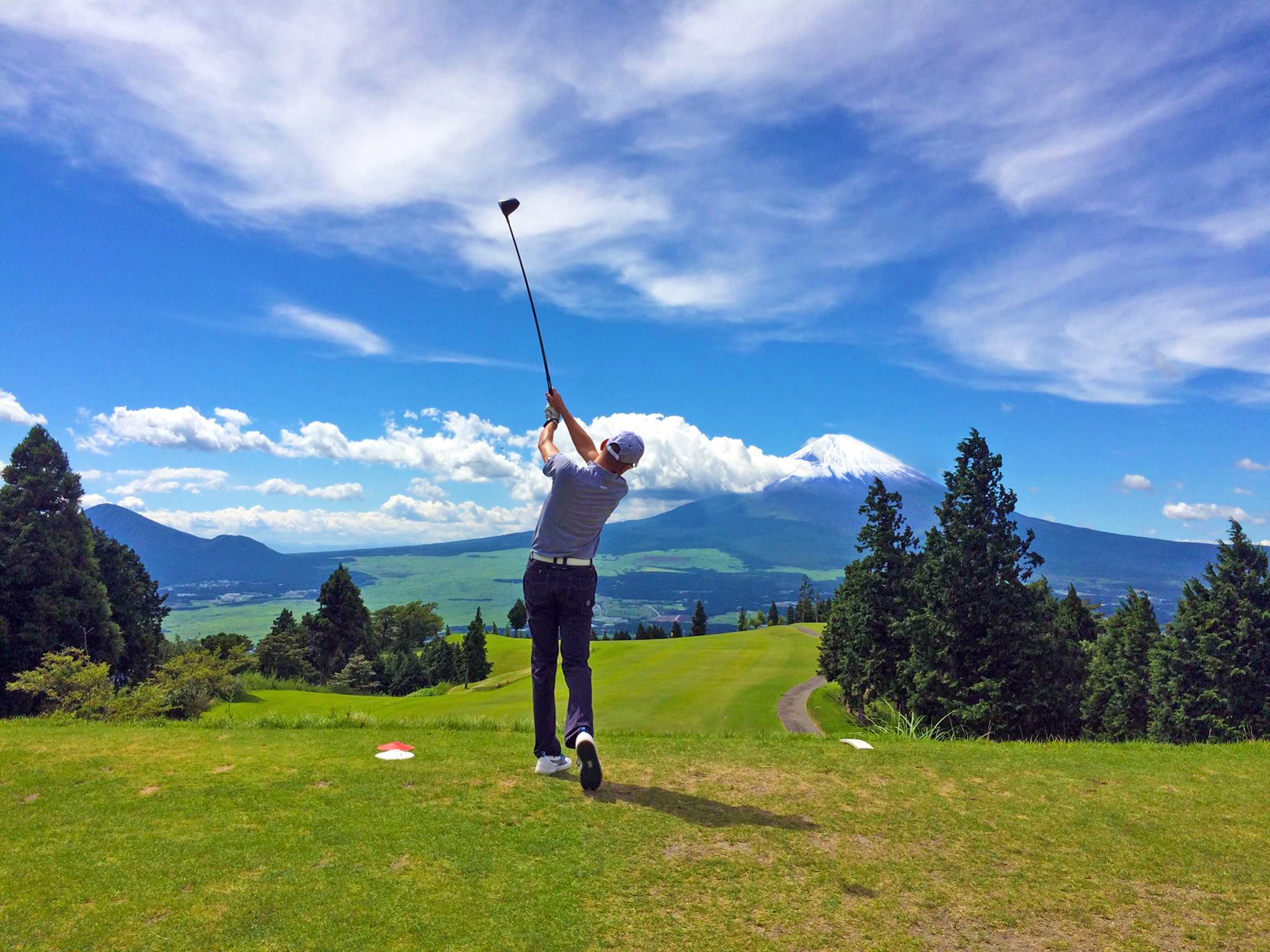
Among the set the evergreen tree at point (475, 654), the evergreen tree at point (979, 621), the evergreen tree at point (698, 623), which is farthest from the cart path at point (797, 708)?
the evergreen tree at point (698, 623)

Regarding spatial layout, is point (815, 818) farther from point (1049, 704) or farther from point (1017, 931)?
point (1049, 704)

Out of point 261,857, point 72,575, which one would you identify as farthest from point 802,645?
point 261,857

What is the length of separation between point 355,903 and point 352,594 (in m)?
83.3

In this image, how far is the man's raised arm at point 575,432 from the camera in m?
6.02

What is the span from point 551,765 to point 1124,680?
47433 millimetres

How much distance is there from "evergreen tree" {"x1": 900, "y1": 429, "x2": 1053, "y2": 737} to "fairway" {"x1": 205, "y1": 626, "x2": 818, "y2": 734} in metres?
9.55

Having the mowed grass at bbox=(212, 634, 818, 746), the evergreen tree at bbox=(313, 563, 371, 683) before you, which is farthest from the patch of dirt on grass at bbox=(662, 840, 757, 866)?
the evergreen tree at bbox=(313, 563, 371, 683)

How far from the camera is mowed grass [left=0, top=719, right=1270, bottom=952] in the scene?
367 centimetres

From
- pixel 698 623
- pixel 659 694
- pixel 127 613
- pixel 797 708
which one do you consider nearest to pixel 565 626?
pixel 127 613

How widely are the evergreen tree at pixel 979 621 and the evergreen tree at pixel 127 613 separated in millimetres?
39441

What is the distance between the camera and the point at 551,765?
615cm

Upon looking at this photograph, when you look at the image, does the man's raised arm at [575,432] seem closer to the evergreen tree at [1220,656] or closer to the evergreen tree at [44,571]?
the evergreen tree at [1220,656]

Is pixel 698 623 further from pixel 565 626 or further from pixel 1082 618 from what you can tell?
pixel 565 626

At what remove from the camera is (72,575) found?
32812 mm
